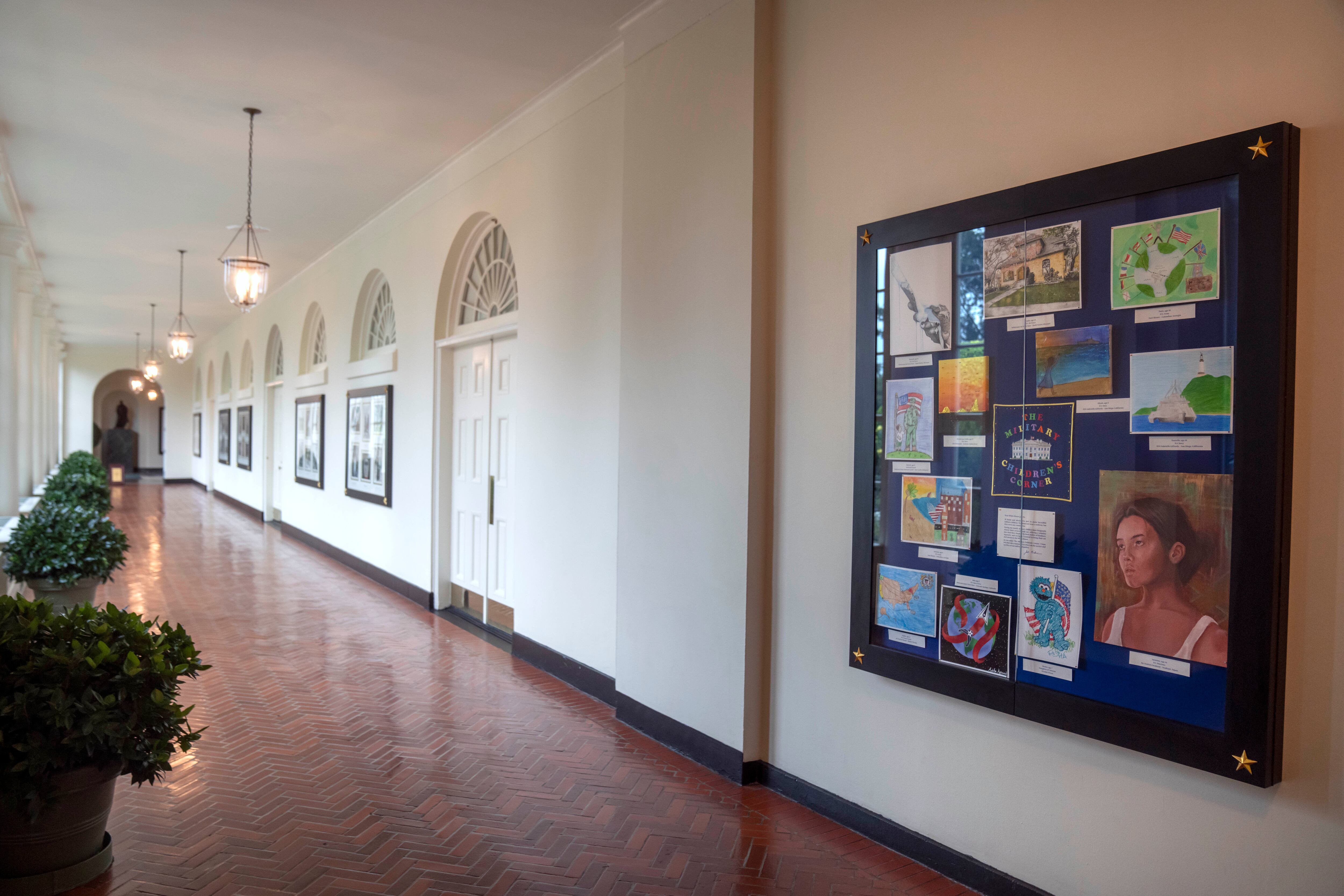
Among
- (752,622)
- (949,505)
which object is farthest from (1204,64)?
(752,622)

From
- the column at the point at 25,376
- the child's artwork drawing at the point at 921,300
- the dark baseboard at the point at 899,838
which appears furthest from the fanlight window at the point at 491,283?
the column at the point at 25,376

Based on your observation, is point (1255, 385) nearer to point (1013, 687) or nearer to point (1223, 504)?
point (1223, 504)

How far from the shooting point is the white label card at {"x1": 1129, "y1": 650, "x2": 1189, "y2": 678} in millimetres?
2340

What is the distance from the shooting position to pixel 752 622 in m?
Answer: 3.84

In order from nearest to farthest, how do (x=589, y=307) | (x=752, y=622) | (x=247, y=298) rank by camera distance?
1. (x=752, y=622)
2. (x=589, y=307)
3. (x=247, y=298)

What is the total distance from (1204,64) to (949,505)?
156 centimetres

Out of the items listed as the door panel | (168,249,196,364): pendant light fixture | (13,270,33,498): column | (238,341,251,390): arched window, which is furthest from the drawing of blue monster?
(238,341,251,390): arched window

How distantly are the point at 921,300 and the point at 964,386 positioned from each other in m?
0.40

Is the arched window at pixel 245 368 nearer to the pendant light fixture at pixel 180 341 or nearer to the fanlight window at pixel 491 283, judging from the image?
the pendant light fixture at pixel 180 341

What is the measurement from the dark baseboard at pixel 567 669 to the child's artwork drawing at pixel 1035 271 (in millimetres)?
3246

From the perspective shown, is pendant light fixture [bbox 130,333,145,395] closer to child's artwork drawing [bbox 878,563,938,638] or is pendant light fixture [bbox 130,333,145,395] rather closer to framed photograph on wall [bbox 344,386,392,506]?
framed photograph on wall [bbox 344,386,392,506]

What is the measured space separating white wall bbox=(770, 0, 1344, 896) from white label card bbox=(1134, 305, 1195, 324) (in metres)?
0.27

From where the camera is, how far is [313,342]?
40.0 feet

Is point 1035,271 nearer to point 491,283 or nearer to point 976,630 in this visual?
Result: point 976,630
